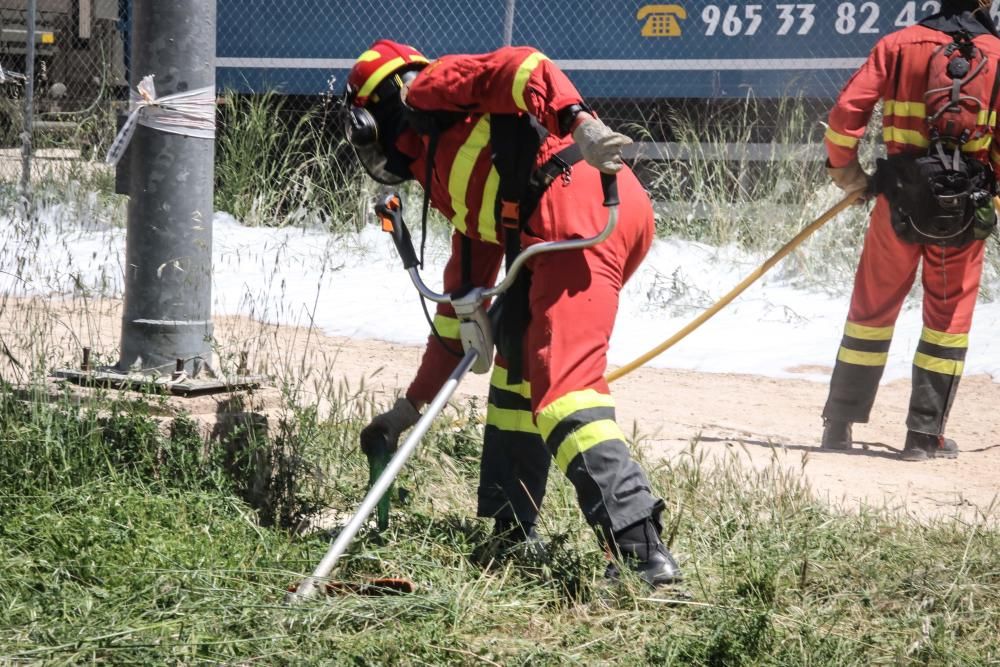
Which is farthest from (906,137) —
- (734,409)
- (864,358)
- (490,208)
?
(490,208)

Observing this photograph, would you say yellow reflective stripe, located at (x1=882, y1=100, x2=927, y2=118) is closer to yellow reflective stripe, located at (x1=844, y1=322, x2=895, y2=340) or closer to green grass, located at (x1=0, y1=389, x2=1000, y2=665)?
yellow reflective stripe, located at (x1=844, y1=322, x2=895, y2=340)

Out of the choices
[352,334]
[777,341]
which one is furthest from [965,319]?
[352,334]

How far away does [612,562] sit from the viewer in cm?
325

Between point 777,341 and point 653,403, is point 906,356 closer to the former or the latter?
point 777,341

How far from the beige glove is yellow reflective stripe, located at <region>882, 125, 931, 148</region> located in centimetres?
18

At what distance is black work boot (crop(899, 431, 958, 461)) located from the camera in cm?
556

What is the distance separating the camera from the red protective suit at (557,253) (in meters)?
3.20

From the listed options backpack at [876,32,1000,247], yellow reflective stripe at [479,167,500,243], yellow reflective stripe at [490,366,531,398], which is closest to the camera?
yellow reflective stripe at [479,167,500,243]

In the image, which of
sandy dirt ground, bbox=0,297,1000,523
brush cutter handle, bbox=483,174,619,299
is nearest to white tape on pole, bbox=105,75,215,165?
sandy dirt ground, bbox=0,297,1000,523

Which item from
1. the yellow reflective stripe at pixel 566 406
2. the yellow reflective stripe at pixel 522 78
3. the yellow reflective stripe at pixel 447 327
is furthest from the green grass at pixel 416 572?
the yellow reflective stripe at pixel 522 78

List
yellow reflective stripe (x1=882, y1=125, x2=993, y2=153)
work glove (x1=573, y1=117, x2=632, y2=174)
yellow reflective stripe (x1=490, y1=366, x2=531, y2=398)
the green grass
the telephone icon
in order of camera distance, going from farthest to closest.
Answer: the telephone icon, yellow reflective stripe (x1=882, y1=125, x2=993, y2=153), yellow reflective stripe (x1=490, y1=366, x2=531, y2=398), work glove (x1=573, y1=117, x2=632, y2=174), the green grass

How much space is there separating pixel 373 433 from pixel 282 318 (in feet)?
13.8

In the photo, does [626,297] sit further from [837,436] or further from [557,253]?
[557,253]

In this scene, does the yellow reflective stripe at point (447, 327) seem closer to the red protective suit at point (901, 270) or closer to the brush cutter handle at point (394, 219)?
the brush cutter handle at point (394, 219)
